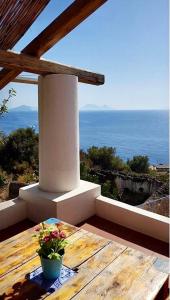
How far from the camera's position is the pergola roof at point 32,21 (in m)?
2.29

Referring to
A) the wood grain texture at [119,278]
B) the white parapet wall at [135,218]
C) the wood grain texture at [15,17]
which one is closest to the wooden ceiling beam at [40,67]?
the wood grain texture at [15,17]

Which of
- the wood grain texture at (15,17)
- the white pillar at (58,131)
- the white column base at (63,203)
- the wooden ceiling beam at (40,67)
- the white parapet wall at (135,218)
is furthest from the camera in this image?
the white pillar at (58,131)

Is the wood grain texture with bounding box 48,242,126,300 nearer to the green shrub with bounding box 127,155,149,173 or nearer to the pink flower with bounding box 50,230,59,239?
the pink flower with bounding box 50,230,59,239

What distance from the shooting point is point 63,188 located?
3.36 m

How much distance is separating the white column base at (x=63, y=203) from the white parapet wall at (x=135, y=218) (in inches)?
6.2

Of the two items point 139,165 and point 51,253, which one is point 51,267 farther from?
point 139,165

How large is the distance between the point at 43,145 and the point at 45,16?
151 centimetres

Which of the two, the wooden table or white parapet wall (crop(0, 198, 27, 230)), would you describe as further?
white parapet wall (crop(0, 198, 27, 230))

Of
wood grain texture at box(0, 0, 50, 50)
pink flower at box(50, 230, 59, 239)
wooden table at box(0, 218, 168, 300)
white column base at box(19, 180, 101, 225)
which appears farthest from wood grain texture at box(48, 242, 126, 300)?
wood grain texture at box(0, 0, 50, 50)

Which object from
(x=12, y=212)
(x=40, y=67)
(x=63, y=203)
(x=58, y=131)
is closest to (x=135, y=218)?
(x=63, y=203)

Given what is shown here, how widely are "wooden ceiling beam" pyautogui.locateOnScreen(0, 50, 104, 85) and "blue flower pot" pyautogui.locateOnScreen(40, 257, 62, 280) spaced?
6.27 feet

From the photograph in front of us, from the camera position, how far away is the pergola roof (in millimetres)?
2291

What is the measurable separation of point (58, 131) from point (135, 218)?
141cm

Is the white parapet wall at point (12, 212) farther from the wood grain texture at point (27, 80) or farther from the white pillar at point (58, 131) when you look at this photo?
the wood grain texture at point (27, 80)
